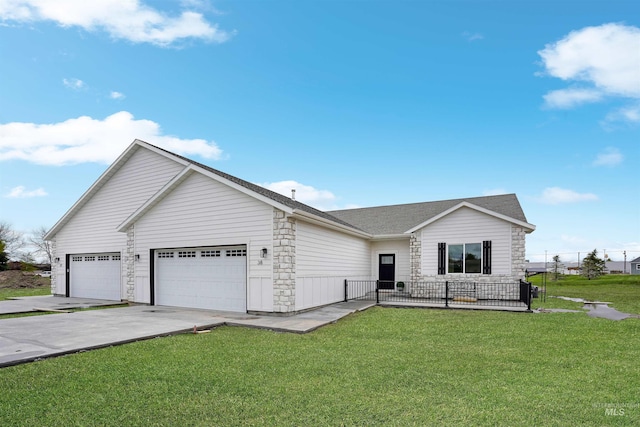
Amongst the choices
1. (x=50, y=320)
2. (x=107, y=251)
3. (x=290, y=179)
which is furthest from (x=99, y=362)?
(x=290, y=179)

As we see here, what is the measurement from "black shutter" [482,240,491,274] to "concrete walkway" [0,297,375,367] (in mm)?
6415

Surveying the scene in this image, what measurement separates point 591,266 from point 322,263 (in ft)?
128

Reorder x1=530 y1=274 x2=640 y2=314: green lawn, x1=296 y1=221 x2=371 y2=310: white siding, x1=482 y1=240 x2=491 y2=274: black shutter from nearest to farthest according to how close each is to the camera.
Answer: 1. x1=296 y1=221 x2=371 y2=310: white siding
2. x1=530 y1=274 x2=640 y2=314: green lawn
3. x1=482 y1=240 x2=491 y2=274: black shutter

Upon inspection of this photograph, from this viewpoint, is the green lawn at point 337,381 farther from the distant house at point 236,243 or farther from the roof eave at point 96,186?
the roof eave at point 96,186

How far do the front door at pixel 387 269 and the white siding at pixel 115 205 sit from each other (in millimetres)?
11580

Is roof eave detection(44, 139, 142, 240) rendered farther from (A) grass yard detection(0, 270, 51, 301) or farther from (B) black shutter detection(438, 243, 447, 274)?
(B) black shutter detection(438, 243, 447, 274)

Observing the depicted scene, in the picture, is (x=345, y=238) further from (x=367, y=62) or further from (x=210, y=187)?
(x=367, y=62)

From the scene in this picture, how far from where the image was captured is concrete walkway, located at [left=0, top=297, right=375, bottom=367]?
716 cm

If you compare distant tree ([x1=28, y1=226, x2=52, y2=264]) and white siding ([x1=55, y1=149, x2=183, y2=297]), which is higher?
white siding ([x1=55, y1=149, x2=183, y2=297])

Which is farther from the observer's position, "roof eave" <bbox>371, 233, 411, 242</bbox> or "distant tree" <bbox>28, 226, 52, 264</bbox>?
"distant tree" <bbox>28, 226, 52, 264</bbox>

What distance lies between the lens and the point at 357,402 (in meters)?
4.46

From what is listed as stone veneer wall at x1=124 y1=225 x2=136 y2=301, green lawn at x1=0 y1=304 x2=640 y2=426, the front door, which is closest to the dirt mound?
stone veneer wall at x1=124 y1=225 x2=136 y2=301

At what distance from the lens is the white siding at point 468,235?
645 inches

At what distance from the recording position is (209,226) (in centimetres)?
1321
